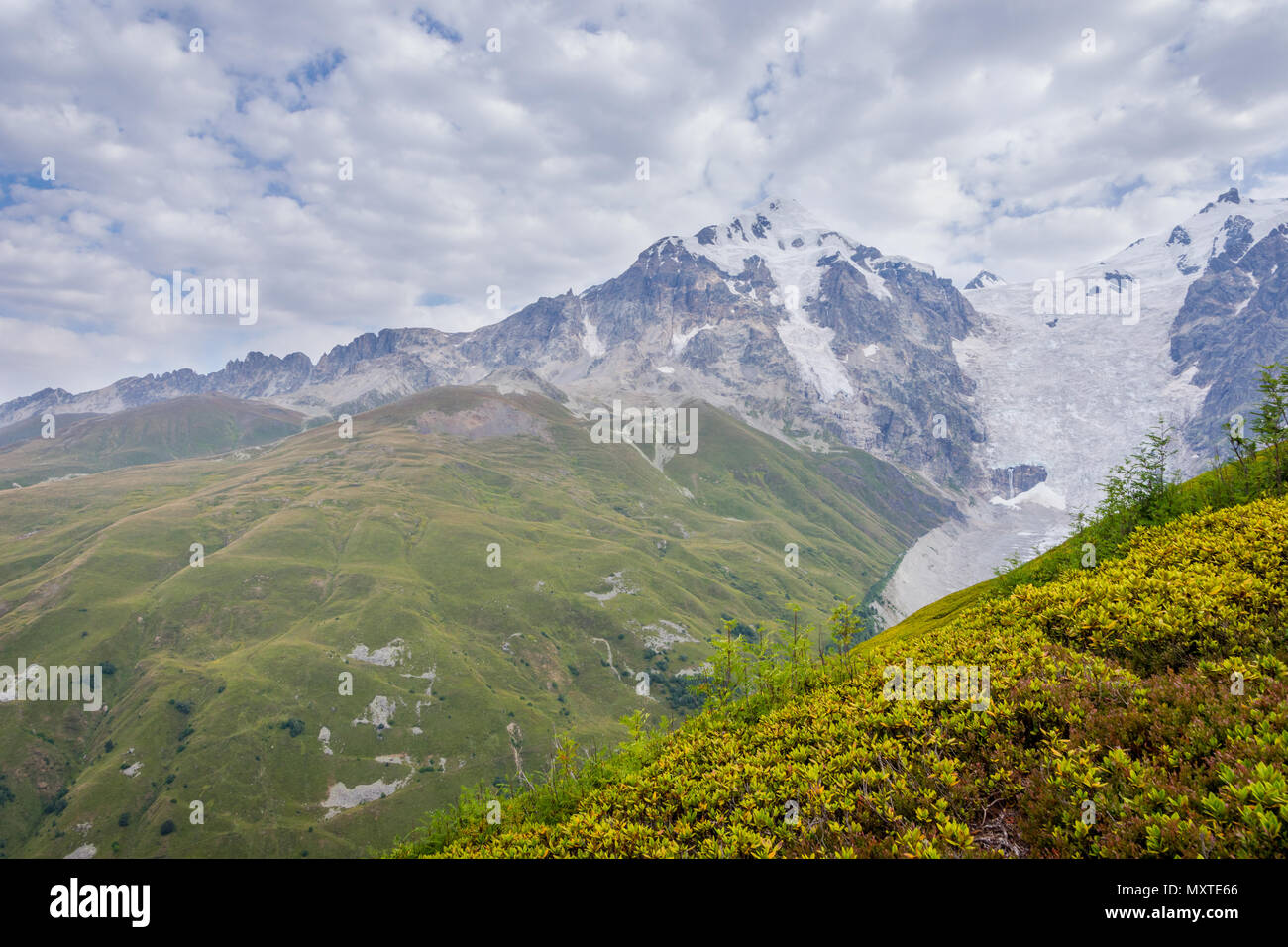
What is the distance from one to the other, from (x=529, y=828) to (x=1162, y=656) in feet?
43.5

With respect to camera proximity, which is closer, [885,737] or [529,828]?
[885,737]

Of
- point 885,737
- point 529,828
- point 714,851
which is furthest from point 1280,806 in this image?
point 529,828

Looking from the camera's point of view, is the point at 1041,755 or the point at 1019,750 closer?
the point at 1041,755

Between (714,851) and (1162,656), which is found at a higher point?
(1162,656)

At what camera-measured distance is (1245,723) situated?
8.30 metres
